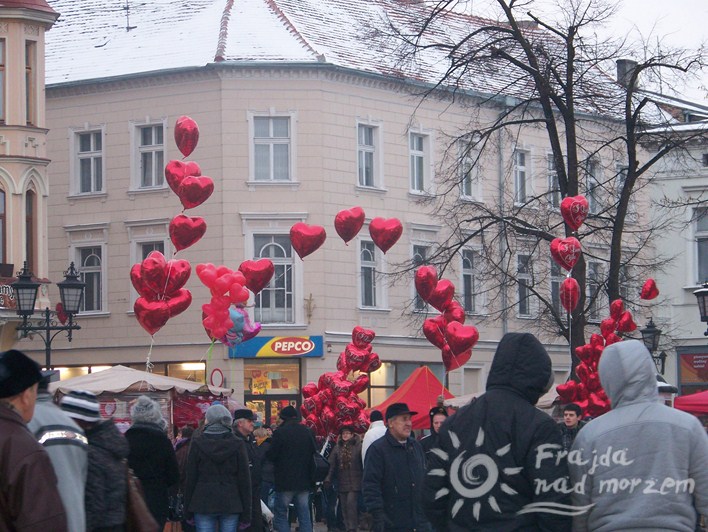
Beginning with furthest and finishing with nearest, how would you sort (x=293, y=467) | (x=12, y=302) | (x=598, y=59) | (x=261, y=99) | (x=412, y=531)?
(x=261, y=99), (x=12, y=302), (x=598, y=59), (x=293, y=467), (x=412, y=531)

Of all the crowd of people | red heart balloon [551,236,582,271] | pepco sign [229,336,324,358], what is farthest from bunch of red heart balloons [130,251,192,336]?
the crowd of people

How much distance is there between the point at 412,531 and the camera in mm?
13203

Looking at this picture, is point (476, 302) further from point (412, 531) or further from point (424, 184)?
point (412, 531)

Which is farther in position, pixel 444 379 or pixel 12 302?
pixel 444 379

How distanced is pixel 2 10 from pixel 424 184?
13.6 m

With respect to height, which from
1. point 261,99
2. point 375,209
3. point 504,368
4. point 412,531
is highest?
point 261,99

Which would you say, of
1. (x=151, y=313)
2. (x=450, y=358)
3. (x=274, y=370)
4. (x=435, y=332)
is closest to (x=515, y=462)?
(x=151, y=313)

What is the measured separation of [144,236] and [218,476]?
28.3m

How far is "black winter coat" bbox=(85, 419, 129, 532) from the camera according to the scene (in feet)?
26.6

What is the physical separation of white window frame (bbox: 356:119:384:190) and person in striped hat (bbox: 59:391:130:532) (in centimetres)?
3446

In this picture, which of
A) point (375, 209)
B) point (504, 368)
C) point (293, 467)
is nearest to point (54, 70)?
point (375, 209)

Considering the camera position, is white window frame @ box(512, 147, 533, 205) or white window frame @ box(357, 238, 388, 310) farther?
white window frame @ box(512, 147, 533, 205)

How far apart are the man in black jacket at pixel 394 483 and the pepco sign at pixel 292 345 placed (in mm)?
27016

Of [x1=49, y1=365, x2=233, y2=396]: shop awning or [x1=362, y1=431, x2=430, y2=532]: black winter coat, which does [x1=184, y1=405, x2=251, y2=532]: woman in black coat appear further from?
[x1=49, y1=365, x2=233, y2=396]: shop awning
